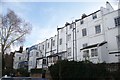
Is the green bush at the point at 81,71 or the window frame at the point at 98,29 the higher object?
the window frame at the point at 98,29

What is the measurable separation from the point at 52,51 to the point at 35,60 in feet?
41.9

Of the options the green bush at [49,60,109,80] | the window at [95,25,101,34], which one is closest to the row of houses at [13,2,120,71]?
the window at [95,25,101,34]

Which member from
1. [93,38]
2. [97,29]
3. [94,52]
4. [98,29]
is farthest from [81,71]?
[97,29]

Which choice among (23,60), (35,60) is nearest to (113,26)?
(35,60)

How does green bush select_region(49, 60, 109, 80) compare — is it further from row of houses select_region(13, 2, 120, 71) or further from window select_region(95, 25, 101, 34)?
window select_region(95, 25, 101, 34)

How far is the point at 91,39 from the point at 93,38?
0.57m

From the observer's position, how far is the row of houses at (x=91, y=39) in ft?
107

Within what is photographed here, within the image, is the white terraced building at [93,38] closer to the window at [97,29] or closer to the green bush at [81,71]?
the window at [97,29]

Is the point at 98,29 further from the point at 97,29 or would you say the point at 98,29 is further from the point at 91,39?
the point at 91,39

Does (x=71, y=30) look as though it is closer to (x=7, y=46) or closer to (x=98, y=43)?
(x=98, y=43)

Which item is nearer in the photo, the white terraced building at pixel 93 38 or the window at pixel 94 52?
the white terraced building at pixel 93 38

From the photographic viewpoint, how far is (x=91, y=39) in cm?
3703

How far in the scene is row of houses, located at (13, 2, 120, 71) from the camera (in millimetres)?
32500

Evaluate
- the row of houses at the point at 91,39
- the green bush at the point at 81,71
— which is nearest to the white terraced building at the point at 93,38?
the row of houses at the point at 91,39
